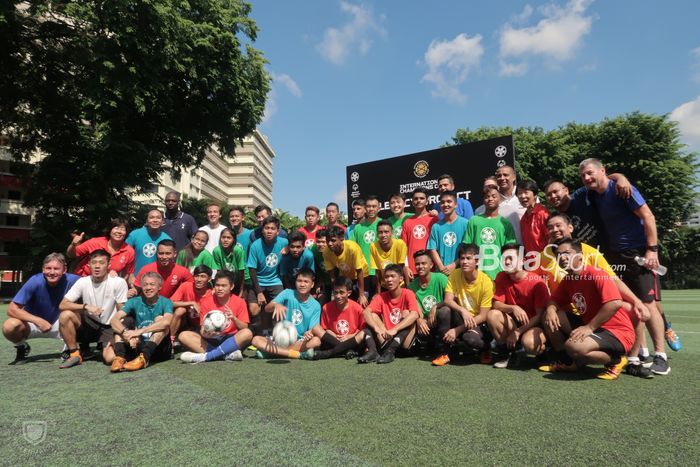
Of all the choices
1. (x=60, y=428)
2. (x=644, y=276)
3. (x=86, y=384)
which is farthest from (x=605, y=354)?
(x=86, y=384)

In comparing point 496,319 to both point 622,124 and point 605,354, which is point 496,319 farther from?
point 622,124

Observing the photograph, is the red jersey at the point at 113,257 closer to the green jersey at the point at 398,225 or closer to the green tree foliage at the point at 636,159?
the green jersey at the point at 398,225

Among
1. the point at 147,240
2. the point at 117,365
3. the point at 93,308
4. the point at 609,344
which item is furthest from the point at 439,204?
the point at 93,308

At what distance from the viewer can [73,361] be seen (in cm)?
459

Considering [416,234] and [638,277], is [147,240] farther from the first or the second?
[638,277]

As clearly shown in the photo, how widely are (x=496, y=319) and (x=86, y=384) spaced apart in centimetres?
392

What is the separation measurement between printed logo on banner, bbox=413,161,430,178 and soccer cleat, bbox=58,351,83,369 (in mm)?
7322

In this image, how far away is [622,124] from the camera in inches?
862

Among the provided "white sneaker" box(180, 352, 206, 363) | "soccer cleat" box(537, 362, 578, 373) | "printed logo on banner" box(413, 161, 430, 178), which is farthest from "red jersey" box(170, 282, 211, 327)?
"printed logo on banner" box(413, 161, 430, 178)

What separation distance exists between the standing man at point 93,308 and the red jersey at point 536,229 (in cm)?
479

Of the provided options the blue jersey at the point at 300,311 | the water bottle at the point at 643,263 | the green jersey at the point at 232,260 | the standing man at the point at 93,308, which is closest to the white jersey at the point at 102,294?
the standing man at the point at 93,308

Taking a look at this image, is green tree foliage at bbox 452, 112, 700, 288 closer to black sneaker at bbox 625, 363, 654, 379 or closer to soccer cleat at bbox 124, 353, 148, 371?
black sneaker at bbox 625, 363, 654, 379

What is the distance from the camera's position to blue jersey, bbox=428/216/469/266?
5461mm

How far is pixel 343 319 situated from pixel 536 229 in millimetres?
2462
